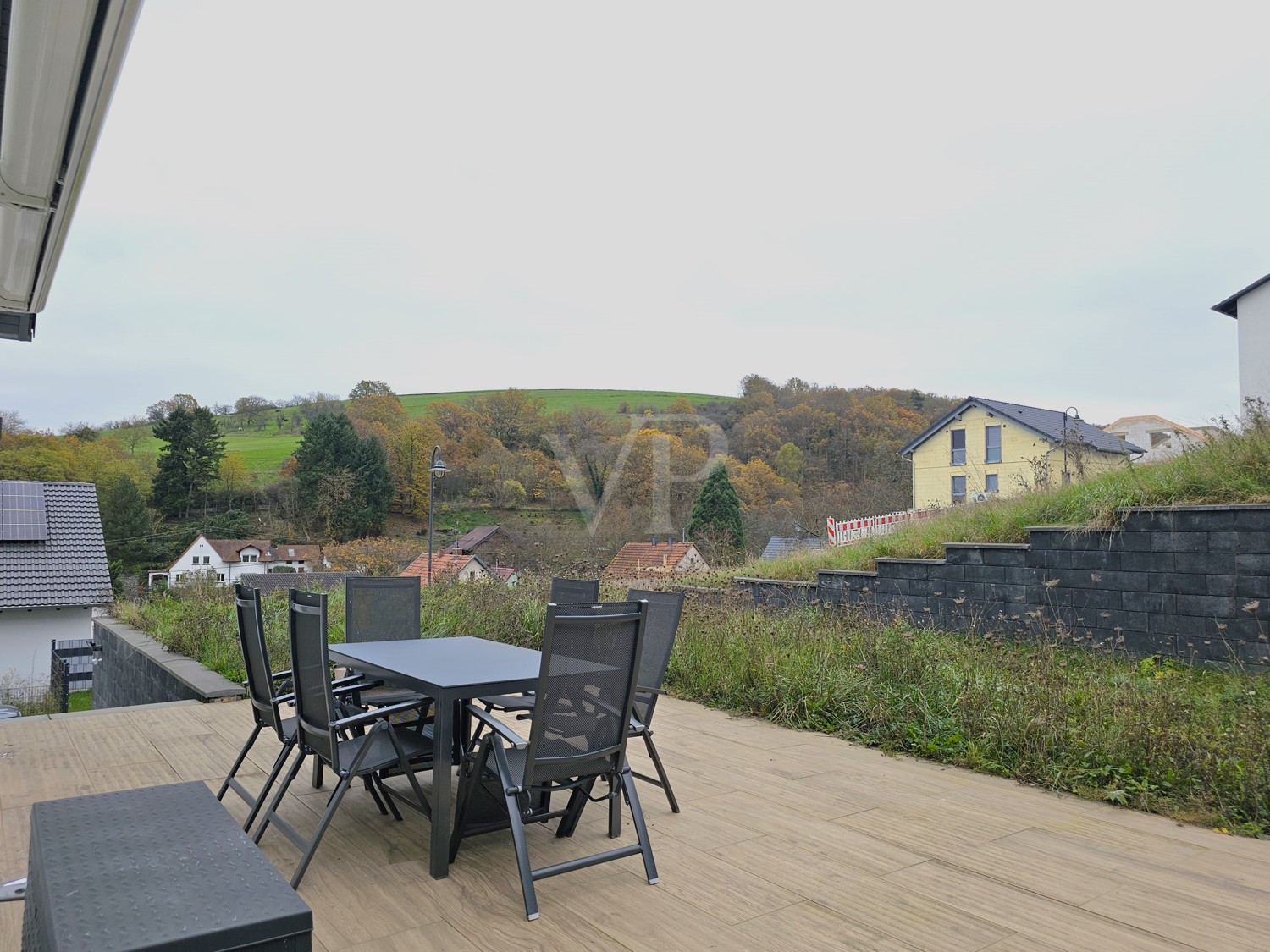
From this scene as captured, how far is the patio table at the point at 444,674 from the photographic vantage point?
276 centimetres

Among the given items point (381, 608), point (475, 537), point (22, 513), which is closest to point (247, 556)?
point (475, 537)

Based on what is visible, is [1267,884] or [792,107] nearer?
[1267,884]

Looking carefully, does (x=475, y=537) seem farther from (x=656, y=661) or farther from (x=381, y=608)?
(x=656, y=661)

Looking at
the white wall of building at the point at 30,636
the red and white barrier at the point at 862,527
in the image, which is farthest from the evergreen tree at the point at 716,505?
the white wall of building at the point at 30,636

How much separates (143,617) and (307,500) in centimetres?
2556

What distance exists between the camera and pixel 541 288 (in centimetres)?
4066

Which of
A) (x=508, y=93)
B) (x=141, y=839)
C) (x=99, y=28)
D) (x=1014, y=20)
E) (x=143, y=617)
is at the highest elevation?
(x=508, y=93)

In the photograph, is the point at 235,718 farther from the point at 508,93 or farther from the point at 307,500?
the point at 307,500

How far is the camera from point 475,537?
948 inches

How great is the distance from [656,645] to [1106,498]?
4484mm

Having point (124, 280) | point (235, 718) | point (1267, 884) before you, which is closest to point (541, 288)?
point (124, 280)

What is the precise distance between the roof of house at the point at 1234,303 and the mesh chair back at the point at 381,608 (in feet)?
60.2

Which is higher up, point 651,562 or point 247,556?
point 651,562

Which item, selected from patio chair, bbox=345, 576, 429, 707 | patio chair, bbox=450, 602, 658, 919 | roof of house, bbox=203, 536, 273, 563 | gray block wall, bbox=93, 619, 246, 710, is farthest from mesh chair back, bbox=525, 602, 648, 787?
roof of house, bbox=203, 536, 273, 563
